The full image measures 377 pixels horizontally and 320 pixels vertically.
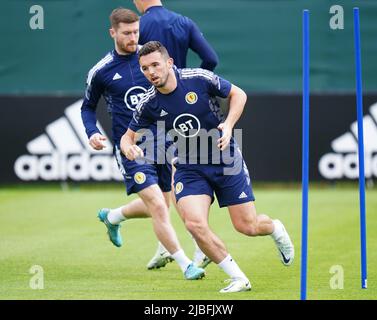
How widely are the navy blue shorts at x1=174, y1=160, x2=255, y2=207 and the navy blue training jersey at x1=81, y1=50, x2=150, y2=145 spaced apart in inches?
48.3

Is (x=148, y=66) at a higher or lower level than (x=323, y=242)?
higher

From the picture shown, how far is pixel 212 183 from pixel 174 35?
1.81 m

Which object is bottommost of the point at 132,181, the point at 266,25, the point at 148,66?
the point at 132,181

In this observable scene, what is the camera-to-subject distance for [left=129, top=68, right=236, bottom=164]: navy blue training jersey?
8414mm

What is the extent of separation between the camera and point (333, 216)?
1357 cm

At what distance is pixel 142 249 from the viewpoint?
1130cm

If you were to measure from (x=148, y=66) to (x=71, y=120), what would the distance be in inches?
340

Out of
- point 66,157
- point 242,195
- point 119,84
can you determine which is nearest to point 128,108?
point 119,84

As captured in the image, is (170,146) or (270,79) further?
(270,79)

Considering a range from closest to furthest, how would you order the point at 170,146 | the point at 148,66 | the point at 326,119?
the point at 148,66
the point at 170,146
the point at 326,119

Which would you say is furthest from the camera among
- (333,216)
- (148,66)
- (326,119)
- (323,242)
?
(326,119)

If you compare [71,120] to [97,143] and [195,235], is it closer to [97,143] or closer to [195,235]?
[97,143]

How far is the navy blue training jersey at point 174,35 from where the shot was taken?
9.69 metres
